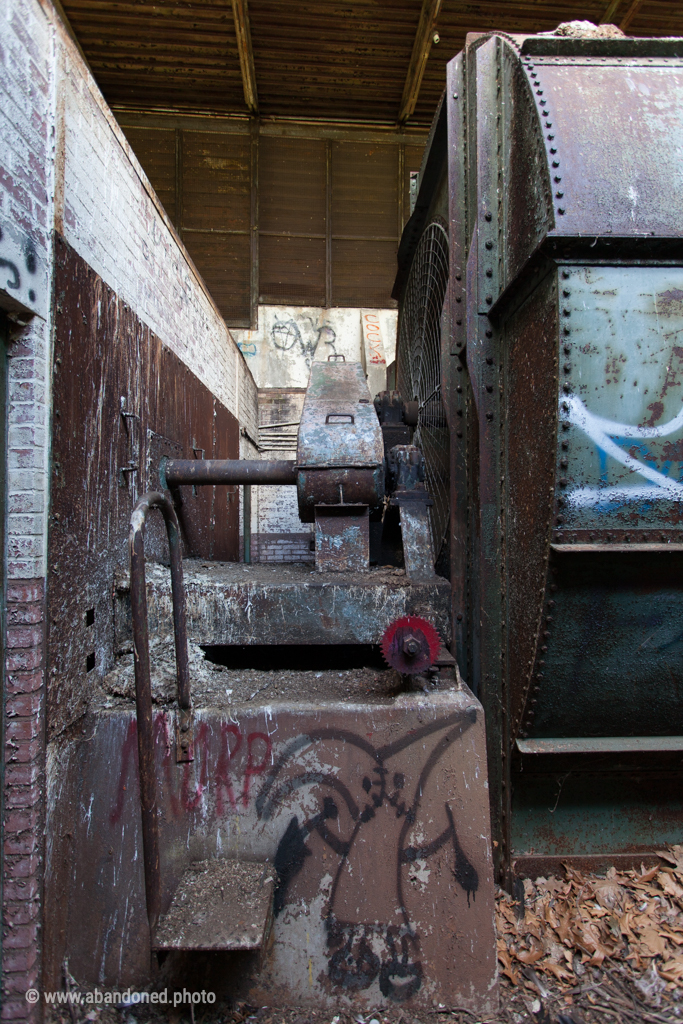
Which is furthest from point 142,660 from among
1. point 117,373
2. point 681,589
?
point 681,589

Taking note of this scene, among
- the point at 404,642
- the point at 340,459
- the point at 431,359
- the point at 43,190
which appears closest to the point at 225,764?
the point at 404,642

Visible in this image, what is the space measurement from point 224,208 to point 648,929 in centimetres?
1098

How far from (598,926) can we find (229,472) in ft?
8.63

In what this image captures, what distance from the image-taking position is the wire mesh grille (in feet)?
12.3

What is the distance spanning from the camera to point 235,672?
247 cm

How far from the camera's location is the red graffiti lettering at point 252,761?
2.09 metres

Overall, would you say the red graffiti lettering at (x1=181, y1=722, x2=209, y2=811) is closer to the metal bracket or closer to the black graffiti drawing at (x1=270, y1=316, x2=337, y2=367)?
the metal bracket

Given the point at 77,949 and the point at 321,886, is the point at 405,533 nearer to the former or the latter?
the point at 321,886

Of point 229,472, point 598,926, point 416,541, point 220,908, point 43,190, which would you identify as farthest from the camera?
point 229,472

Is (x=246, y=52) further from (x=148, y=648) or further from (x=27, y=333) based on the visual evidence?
(x=148, y=648)

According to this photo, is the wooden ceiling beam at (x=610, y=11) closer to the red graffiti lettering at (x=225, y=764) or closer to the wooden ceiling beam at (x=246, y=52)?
the wooden ceiling beam at (x=246, y=52)

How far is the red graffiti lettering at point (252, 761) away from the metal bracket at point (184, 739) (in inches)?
8.2

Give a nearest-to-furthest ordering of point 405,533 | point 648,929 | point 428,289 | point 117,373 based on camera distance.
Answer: point 648,929
point 117,373
point 405,533
point 428,289

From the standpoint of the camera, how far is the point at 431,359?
4168 mm
